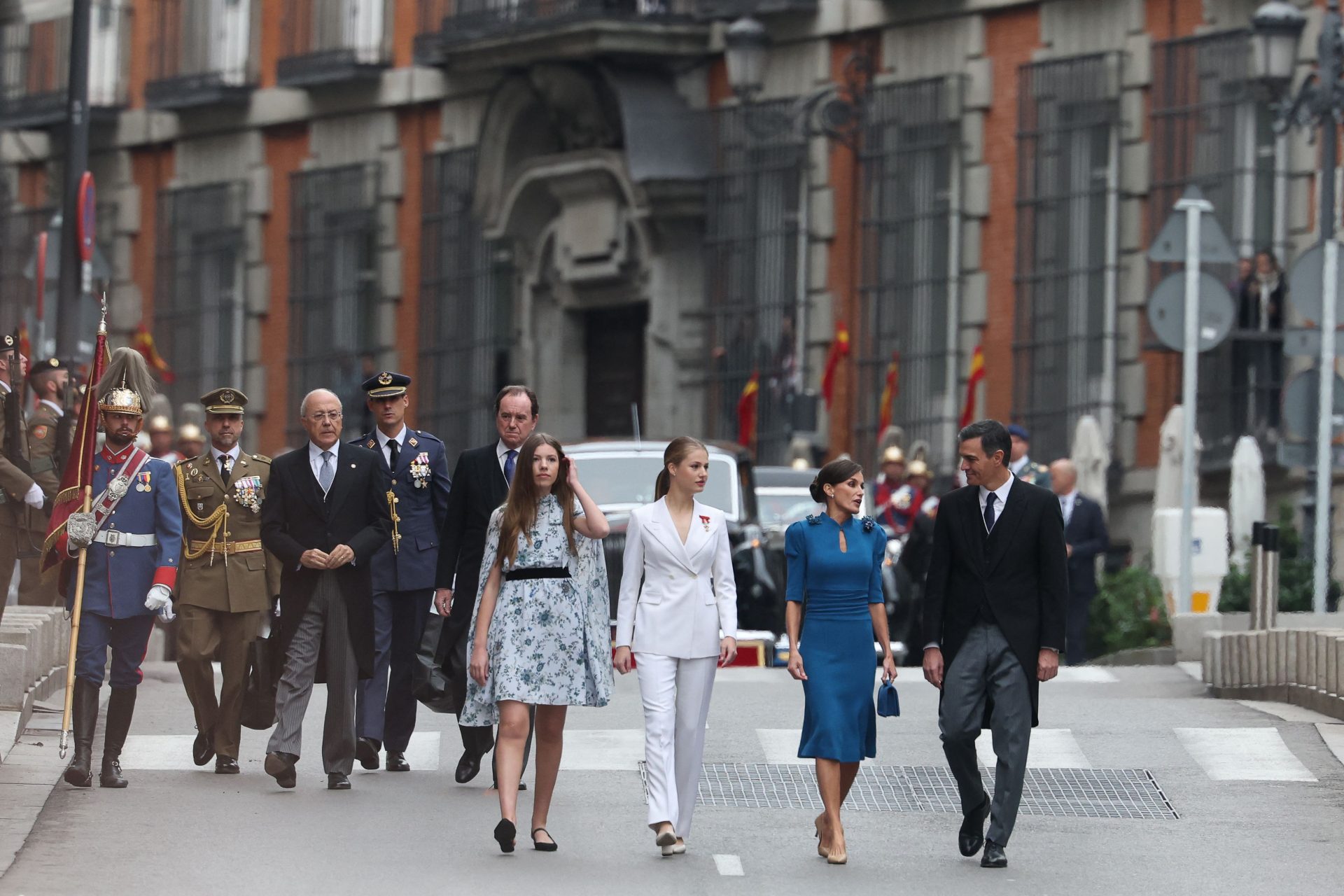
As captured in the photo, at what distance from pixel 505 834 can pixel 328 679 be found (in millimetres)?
2265

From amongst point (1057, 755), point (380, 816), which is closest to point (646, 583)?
point (380, 816)

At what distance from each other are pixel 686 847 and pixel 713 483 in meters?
10.0

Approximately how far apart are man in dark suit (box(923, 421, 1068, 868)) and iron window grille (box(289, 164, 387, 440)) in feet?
84.5

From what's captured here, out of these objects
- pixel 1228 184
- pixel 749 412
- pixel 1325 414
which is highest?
pixel 1228 184

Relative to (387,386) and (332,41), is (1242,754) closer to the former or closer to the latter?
(387,386)

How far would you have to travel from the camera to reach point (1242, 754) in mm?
14969

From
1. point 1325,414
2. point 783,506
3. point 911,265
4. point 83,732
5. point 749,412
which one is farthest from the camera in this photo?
point 749,412

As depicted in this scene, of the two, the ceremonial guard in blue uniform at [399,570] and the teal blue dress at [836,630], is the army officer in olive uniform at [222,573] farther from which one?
the teal blue dress at [836,630]

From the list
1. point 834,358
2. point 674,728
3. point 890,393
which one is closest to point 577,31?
point 834,358

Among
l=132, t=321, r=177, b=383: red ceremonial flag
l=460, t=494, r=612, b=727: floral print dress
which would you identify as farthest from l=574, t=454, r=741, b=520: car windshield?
l=132, t=321, r=177, b=383: red ceremonial flag

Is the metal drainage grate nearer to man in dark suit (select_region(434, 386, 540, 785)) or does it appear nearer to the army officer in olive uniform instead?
man in dark suit (select_region(434, 386, 540, 785))

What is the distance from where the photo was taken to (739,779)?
14.3 meters

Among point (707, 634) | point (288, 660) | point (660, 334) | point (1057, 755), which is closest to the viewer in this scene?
point (707, 634)

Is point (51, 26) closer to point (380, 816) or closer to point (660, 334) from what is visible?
point (660, 334)
